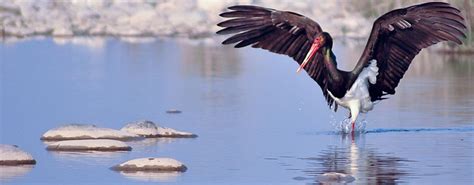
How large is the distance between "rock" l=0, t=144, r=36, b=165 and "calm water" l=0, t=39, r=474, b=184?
0.23m

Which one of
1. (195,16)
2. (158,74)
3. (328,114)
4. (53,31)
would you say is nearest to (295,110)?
(328,114)

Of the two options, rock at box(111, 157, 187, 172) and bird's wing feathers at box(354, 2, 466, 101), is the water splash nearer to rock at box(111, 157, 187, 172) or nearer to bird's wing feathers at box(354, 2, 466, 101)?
bird's wing feathers at box(354, 2, 466, 101)

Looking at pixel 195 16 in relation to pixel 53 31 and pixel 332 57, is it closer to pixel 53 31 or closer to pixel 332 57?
pixel 53 31

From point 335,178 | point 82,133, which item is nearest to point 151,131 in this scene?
point 82,133

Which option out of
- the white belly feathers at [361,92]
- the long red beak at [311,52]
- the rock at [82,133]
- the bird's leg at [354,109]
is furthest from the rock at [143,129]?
the bird's leg at [354,109]

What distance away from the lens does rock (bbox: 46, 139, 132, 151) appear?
16.6 m

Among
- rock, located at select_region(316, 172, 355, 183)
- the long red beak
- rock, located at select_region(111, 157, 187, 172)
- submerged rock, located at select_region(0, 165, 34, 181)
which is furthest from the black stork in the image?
rock, located at select_region(316, 172, 355, 183)

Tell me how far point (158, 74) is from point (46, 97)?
324 inches

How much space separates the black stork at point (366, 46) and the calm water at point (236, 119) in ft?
1.94

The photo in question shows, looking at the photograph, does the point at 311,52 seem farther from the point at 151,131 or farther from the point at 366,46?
the point at 151,131

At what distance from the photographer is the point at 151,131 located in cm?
1825

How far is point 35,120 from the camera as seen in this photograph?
67.7ft

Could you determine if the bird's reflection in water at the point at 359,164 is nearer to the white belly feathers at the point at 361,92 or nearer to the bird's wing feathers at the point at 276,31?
the white belly feathers at the point at 361,92

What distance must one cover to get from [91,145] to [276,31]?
255 cm
